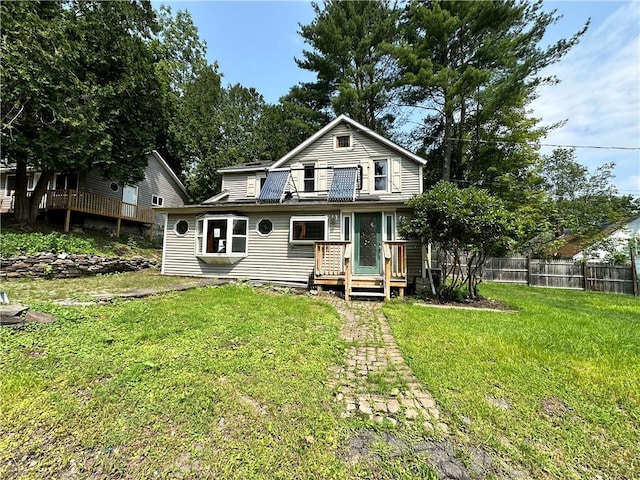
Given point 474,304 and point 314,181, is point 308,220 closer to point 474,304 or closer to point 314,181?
point 314,181

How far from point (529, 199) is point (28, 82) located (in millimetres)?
25608

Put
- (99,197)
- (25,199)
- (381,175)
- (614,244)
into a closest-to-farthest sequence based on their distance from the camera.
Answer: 1. (381,175)
2. (25,199)
3. (614,244)
4. (99,197)

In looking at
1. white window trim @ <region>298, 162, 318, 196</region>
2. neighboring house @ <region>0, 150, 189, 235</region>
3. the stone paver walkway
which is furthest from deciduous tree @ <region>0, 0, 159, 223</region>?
the stone paver walkway

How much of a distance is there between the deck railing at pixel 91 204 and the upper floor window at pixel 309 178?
38.0 ft

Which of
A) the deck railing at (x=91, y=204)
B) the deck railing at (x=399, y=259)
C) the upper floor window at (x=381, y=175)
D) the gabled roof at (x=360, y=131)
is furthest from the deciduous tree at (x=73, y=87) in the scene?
the deck railing at (x=399, y=259)

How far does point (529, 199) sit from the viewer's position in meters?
18.7

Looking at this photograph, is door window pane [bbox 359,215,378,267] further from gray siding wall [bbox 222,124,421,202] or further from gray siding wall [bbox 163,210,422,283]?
gray siding wall [bbox 222,124,421,202]

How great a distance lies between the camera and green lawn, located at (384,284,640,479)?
221 cm

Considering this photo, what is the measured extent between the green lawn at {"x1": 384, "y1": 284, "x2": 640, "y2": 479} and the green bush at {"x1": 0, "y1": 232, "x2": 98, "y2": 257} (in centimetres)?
1151

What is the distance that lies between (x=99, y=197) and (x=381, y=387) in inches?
715

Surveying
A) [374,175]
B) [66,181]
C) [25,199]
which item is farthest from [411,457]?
[66,181]

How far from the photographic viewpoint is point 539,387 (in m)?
3.05

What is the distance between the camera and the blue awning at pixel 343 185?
32.1 ft

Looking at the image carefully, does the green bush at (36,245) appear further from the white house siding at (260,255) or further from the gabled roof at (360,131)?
the gabled roof at (360,131)
